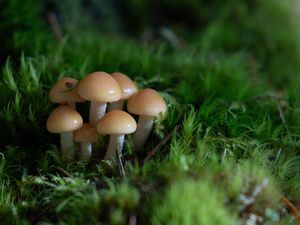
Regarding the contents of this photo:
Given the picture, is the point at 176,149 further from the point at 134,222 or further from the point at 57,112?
the point at 57,112

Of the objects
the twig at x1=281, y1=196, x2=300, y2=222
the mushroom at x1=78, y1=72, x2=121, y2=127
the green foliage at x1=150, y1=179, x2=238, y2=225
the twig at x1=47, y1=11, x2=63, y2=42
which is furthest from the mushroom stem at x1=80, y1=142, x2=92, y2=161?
the twig at x1=47, y1=11, x2=63, y2=42

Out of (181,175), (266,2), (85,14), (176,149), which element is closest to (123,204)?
(181,175)

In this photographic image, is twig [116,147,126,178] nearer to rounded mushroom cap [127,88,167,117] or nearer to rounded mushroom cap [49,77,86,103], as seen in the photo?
rounded mushroom cap [127,88,167,117]

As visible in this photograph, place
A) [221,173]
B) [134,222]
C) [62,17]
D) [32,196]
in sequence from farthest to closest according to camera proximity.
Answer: [62,17]
[32,196]
[221,173]
[134,222]

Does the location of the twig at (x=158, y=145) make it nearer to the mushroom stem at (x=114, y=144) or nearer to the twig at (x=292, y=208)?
the mushroom stem at (x=114, y=144)

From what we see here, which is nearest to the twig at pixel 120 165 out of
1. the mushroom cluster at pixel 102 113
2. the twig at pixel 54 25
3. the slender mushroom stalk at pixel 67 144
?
the mushroom cluster at pixel 102 113

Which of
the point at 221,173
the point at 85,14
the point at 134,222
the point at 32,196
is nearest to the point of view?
the point at 134,222

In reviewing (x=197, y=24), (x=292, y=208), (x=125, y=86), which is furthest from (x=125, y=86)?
(x=197, y=24)
